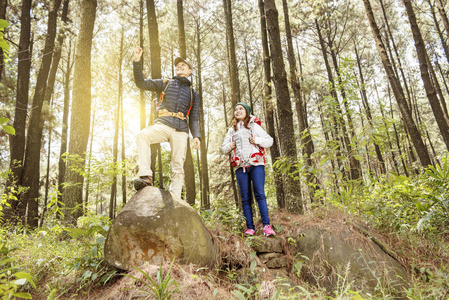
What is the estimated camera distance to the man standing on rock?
12.1 feet

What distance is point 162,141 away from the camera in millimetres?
3844

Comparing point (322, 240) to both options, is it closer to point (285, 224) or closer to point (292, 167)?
point (285, 224)

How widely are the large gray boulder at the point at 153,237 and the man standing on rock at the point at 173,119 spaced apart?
0.63 m

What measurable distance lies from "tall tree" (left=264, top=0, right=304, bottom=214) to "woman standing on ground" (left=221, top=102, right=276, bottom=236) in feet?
2.88

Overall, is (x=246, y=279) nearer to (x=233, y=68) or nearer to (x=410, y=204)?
(x=410, y=204)

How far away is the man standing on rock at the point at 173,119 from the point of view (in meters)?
3.68

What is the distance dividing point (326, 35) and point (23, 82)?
1547 cm

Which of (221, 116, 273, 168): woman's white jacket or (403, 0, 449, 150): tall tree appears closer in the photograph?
(221, 116, 273, 168): woman's white jacket

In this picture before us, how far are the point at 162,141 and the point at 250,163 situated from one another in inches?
55.4

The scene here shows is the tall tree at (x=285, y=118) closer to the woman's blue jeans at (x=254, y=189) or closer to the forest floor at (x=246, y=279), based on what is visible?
the forest floor at (x=246, y=279)

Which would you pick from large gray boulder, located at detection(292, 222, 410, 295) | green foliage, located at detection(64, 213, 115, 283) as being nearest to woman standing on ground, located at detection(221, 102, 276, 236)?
large gray boulder, located at detection(292, 222, 410, 295)

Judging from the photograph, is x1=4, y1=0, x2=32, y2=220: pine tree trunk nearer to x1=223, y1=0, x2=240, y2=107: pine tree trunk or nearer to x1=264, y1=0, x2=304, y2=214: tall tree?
x1=223, y1=0, x2=240, y2=107: pine tree trunk

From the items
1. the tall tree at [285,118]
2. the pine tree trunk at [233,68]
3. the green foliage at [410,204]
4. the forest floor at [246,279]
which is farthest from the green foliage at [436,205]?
the pine tree trunk at [233,68]

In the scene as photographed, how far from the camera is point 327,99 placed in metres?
4.69
